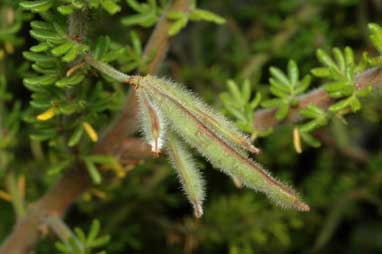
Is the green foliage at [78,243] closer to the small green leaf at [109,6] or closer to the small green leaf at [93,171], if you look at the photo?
the small green leaf at [93,171]

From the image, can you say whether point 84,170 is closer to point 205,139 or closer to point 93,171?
point 93,171

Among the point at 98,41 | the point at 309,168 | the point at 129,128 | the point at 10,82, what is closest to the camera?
the point at 98,41

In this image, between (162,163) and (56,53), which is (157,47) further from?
(162,163)

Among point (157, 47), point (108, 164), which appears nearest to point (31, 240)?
point (108, 164)

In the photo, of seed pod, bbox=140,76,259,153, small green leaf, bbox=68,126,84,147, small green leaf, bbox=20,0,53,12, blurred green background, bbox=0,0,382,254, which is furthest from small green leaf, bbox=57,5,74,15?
blurred green background, bbox=0,0,382,254

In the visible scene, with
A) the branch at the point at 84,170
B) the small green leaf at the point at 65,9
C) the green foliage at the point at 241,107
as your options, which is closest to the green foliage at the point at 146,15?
the branch at the point at 84,170

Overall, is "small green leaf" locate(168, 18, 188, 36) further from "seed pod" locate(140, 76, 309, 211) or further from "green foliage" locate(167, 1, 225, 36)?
"seed pod" locate(140, 76, 309, 211)
